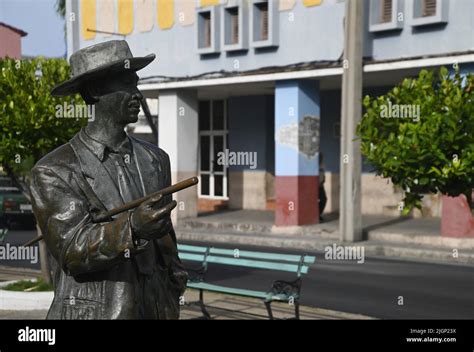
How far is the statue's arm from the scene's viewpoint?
3188 millimetres

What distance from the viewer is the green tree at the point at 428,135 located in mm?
11734

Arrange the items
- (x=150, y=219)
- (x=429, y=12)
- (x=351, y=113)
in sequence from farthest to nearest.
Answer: (x=351, y=113)
(x=429, y=12)
(x=150, y=219)

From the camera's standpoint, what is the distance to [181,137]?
23.7 m

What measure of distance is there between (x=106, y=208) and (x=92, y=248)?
0.29m

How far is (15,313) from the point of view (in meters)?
10.4

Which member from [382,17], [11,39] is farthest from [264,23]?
[11,39]

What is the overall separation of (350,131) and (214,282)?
6036 mm

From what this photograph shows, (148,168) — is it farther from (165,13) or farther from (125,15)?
(125,15)

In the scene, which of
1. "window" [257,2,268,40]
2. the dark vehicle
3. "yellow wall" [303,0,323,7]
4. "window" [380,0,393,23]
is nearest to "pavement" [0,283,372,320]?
"window" [380,0,393,23]

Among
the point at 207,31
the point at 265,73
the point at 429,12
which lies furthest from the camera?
the point at 207,31
